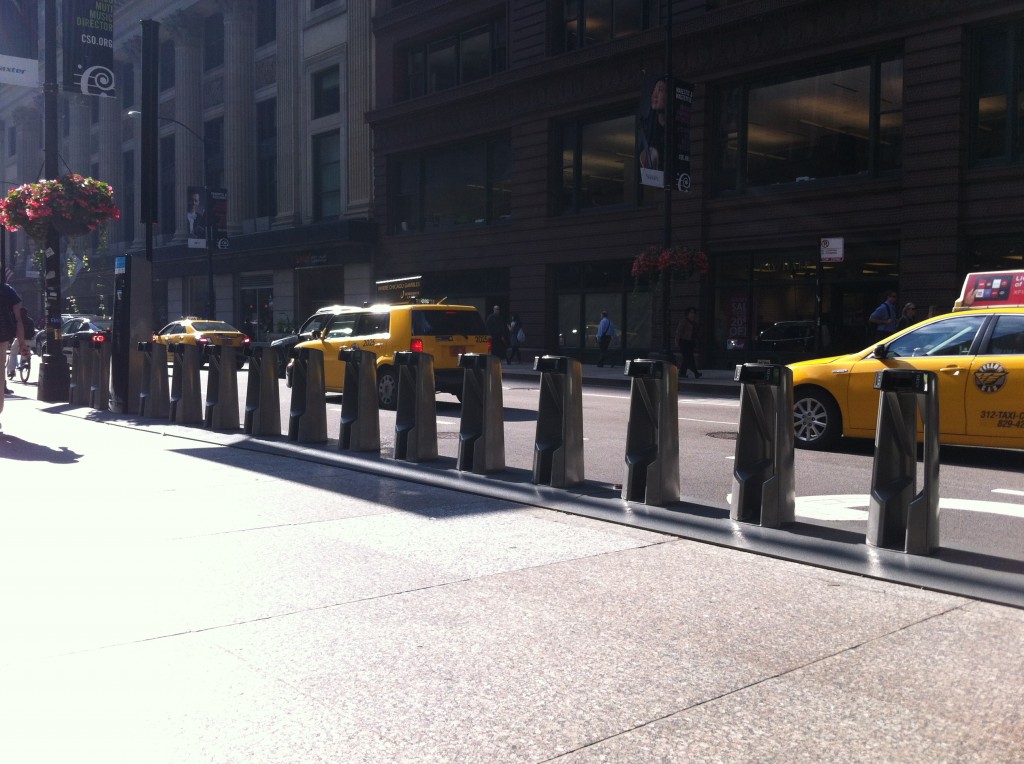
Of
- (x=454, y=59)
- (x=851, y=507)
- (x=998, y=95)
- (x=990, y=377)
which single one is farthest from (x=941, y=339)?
(x=454, y=59)

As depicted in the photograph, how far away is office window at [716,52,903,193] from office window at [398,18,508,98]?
974 centimetres

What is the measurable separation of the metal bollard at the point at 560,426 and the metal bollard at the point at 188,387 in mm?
6446

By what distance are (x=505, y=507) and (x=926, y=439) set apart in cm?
292

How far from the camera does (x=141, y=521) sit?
6.77m

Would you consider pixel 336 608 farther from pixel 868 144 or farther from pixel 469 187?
pixel 469 187

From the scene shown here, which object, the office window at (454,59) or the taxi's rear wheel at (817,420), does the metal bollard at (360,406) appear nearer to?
the taxi's rear wheel at (817,420)

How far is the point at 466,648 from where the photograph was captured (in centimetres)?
421

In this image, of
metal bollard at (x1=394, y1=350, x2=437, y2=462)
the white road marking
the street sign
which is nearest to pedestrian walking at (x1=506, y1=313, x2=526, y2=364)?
the street sign

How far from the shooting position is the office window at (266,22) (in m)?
45.8

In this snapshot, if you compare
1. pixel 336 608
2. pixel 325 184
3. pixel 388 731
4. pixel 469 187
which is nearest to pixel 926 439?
pixel 336 608

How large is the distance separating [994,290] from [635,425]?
5622mm

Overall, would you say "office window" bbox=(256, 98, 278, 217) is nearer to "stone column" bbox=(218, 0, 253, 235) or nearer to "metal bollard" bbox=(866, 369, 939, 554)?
"stone column" bbox=(218, 0, 253, 235)

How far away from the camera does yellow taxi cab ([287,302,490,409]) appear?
53.3 feet

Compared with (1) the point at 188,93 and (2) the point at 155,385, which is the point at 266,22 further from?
(2) the point at 155,385
